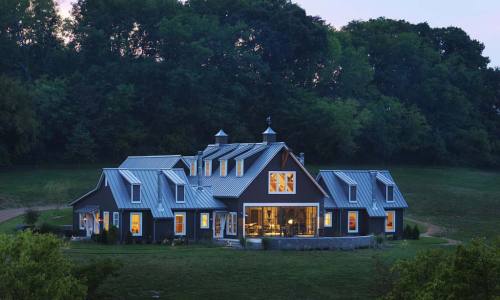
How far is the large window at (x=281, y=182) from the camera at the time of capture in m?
68.6

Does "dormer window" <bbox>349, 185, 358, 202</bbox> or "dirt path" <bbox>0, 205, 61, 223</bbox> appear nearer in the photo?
"dormer window" <bbox>349, 185, 358, 202</bbox>

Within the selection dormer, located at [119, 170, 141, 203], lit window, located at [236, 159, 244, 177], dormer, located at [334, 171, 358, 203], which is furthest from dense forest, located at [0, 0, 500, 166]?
dormer, located at [334, 171, 358, 203]

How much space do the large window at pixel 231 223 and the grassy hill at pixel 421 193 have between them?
16.2 meters

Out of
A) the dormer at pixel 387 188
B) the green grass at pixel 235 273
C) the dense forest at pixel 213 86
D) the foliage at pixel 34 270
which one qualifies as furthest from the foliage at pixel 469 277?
the dense forest at pixel 213 86

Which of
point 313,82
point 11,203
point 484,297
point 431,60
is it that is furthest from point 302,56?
point 484,297

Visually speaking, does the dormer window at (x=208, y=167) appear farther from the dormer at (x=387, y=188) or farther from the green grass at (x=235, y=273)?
the green grass at (x=235, y=273)

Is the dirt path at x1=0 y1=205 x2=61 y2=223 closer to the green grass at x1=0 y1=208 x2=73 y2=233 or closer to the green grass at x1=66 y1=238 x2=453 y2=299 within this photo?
the green grass at x1=0 y1=208 x2=73 y2=233

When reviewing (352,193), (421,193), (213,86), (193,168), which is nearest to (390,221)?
(352,193)

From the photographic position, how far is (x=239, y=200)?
221 feet

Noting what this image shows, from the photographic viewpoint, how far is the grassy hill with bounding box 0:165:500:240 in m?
82.8

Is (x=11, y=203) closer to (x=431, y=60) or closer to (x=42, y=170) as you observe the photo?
(x=42, y=170)

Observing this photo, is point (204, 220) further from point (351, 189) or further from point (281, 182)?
point (351, 189)

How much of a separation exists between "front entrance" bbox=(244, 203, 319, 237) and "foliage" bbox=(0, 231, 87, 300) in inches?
1179

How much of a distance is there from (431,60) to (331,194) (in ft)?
221
